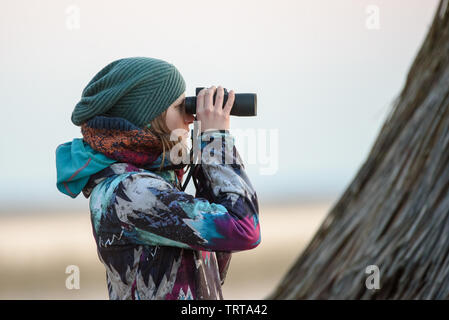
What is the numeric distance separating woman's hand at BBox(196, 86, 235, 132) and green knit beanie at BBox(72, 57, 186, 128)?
0.22 feet

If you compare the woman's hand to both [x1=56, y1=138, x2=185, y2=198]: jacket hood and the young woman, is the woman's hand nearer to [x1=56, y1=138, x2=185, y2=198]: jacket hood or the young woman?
the young woman

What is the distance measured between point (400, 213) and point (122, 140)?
1.38 m

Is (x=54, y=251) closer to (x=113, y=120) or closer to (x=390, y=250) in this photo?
(x=390, y=250)

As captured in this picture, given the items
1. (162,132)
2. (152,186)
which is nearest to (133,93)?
(162,132)

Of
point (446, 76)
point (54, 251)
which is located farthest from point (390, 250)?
point (54, 251)

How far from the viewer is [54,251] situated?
11258 mm

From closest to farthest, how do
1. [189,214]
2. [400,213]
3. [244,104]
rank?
[189,214], [244,104], [400,213]

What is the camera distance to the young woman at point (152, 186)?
157cm

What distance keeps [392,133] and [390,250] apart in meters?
0.52

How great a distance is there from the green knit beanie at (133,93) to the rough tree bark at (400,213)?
1.24m

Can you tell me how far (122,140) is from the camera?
1665 mm

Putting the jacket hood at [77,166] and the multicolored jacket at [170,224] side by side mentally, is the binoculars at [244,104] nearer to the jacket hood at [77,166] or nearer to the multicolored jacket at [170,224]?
the multicolored jacket at [170,224]

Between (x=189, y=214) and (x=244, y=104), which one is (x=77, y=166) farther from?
(x=244, y=104)

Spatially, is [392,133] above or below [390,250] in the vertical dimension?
above
